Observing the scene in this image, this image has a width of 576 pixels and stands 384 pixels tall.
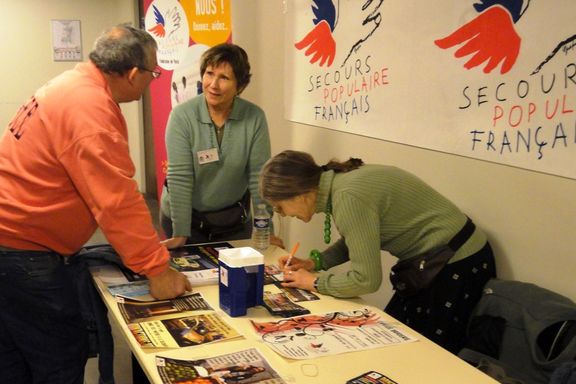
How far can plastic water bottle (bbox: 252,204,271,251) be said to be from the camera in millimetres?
2105

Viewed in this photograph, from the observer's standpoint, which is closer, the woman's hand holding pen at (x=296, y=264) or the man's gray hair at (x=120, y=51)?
the man's gray hair at (x=120, y=51)

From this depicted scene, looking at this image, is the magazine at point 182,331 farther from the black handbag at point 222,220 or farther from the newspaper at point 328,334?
the black handbag at point 222,220

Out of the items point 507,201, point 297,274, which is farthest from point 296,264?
point 507,201

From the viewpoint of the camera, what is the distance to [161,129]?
4.59 m

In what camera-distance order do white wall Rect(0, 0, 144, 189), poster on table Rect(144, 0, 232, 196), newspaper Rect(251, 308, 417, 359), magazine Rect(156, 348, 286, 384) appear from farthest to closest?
white wall Rect(0, 0, 144, 189) < poster on table Rect(144, 0, 232, 196) < newspaper Rect(251, 308, 417, 359) < magazine Rect(156, 348, 286, 384)

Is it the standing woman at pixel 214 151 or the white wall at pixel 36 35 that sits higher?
the white wall at pixel 36 35

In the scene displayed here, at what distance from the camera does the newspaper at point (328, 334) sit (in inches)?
53.6

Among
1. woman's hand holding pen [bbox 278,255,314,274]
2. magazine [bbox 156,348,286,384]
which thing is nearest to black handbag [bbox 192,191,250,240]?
woman's hand holding pen [bbox 278,255,314,274]

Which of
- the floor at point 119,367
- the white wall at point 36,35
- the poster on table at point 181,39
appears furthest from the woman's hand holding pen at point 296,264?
the white wall at point 36,35

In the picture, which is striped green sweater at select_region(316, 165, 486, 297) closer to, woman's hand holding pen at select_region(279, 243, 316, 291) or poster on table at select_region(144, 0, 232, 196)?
woman's hand holding pen at select_region(279, 243, 316, 291)

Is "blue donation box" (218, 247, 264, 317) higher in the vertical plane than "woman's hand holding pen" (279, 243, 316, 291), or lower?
higher

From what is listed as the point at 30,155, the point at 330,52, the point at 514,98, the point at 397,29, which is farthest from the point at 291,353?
the point at 330,52

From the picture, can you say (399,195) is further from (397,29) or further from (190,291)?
(397,29)

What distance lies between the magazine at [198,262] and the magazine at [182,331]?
0.93ft
